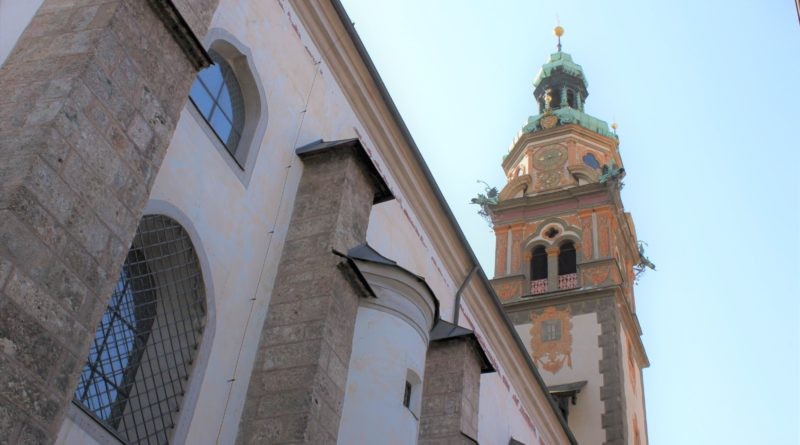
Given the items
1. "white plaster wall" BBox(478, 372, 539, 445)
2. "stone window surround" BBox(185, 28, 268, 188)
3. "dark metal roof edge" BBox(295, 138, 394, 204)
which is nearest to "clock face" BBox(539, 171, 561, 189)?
"white plaster wall" BBox(478, 372, 539, 445)

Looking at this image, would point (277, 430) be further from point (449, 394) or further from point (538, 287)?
point (538, 287)

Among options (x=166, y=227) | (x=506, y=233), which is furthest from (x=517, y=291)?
(x=166, y=227)

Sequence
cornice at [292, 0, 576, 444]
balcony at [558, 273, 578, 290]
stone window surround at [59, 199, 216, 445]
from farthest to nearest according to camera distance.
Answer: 1. balcony at [558, 273, 578, 290]
2. cornice at [292, 0, 576, 444]
3. stone window surround at [59, 199, 216, 445]

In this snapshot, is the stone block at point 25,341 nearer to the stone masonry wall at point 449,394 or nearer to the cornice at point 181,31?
the cornice at point 181,31

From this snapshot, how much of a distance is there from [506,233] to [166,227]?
800 inches

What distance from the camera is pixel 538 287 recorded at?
26.4m

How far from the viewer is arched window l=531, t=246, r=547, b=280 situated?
2689 cm

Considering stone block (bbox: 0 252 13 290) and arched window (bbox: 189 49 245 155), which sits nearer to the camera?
stone block (bbox: 0 252 13 290)

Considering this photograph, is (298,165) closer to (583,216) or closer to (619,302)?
(619,302)

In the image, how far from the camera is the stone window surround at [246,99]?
386 inches

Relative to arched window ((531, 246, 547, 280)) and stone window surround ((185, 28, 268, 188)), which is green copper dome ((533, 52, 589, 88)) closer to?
arched window ((531, 246, 547, 280))

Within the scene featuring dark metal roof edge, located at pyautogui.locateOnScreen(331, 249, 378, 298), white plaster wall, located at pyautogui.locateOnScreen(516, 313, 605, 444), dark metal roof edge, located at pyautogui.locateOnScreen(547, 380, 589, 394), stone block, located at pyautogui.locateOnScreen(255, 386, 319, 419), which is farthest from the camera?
dark metal roof edge, located at pyautogui.locateOnScreen(547, 380, 589, 394)

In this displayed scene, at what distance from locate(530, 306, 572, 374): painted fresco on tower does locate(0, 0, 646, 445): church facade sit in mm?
8075

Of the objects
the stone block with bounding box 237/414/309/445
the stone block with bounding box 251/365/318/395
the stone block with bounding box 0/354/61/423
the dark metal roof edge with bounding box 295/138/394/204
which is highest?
the dark metal roof edge with bounding box 295/138/394/204
